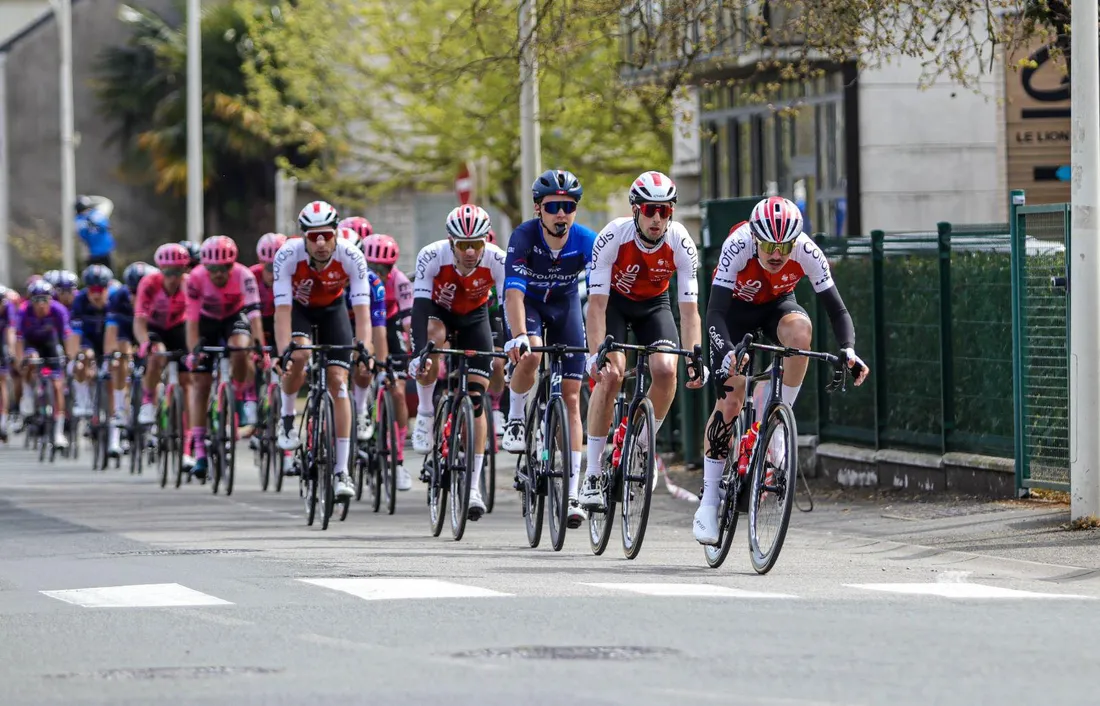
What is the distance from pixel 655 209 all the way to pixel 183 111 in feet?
145

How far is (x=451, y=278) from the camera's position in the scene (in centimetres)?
1480

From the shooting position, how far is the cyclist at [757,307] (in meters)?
11.5

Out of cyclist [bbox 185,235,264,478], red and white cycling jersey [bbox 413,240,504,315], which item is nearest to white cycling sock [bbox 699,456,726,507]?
red and white cycling jersey [bbox 413,240,504,315]

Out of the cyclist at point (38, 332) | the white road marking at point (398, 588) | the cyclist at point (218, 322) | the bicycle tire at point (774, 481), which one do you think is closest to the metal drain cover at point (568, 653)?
the white road marking at point (398, 588)

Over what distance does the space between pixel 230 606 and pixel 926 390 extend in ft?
23.7

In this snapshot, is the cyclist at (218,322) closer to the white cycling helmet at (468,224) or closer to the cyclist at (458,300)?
the cyclist at (458,300)

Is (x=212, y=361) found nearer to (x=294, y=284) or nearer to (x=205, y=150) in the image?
(x=294, y=284)

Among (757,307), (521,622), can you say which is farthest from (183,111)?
(521,622)

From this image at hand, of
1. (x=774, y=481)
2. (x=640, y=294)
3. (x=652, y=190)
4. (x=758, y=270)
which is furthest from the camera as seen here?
(x=640, y=294)

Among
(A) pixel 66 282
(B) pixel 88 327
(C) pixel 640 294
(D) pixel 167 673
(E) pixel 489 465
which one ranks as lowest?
(D) pixel 167 673

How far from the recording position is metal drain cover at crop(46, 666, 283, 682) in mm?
8125

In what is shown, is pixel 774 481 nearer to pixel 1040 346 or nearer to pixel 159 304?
pixel 1040 346

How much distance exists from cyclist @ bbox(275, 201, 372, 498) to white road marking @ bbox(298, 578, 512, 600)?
145 inches

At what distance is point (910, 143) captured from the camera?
29.2 m
